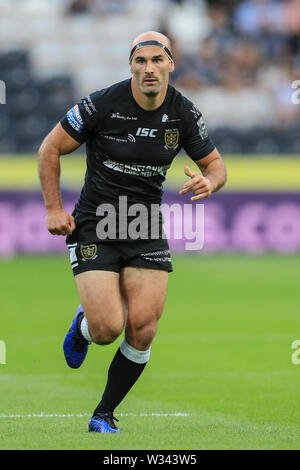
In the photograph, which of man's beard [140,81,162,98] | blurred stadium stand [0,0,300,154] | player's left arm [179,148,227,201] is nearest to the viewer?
player's left arm [179,148,227,201]

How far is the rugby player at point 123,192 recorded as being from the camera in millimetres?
6645

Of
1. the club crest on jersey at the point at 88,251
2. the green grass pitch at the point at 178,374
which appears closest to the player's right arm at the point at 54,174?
the club crest on jersey at the point at 88,251

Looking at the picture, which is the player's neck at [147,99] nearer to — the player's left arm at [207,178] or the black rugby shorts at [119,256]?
the player's left arm at [207,178]

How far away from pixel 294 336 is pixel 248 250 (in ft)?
34.6

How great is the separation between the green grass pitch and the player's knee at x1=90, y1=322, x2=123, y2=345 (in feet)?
1.95

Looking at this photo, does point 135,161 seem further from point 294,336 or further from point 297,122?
point 297,122

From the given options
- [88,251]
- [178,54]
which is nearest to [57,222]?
[88,251]

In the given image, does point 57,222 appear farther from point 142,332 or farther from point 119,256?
point 142,332

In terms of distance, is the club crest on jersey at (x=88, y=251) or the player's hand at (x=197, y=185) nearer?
the player's hand at (x=197, y=185)

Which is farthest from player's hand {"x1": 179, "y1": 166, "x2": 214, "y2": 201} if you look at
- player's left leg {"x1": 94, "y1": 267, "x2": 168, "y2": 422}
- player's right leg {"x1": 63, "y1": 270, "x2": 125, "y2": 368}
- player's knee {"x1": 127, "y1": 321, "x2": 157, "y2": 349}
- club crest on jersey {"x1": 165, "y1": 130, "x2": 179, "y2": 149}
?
player's knee {"x1": 127, "y1": 321, "x2": 157, "y2": 349}

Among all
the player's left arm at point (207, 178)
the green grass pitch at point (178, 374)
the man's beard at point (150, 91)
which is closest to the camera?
the green grass pitch at point (178, 374)

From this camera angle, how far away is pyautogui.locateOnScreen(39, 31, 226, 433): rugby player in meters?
6.64

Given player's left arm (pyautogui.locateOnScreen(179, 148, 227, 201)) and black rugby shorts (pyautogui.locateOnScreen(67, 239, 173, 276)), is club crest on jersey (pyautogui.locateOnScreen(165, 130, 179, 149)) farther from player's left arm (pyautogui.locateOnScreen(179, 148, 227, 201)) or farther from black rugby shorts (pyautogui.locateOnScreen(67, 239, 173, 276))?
black rugby shorts (pyautogui.locateOnScreen(67, 239, 173, 276))

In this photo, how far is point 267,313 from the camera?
45.3 feet
